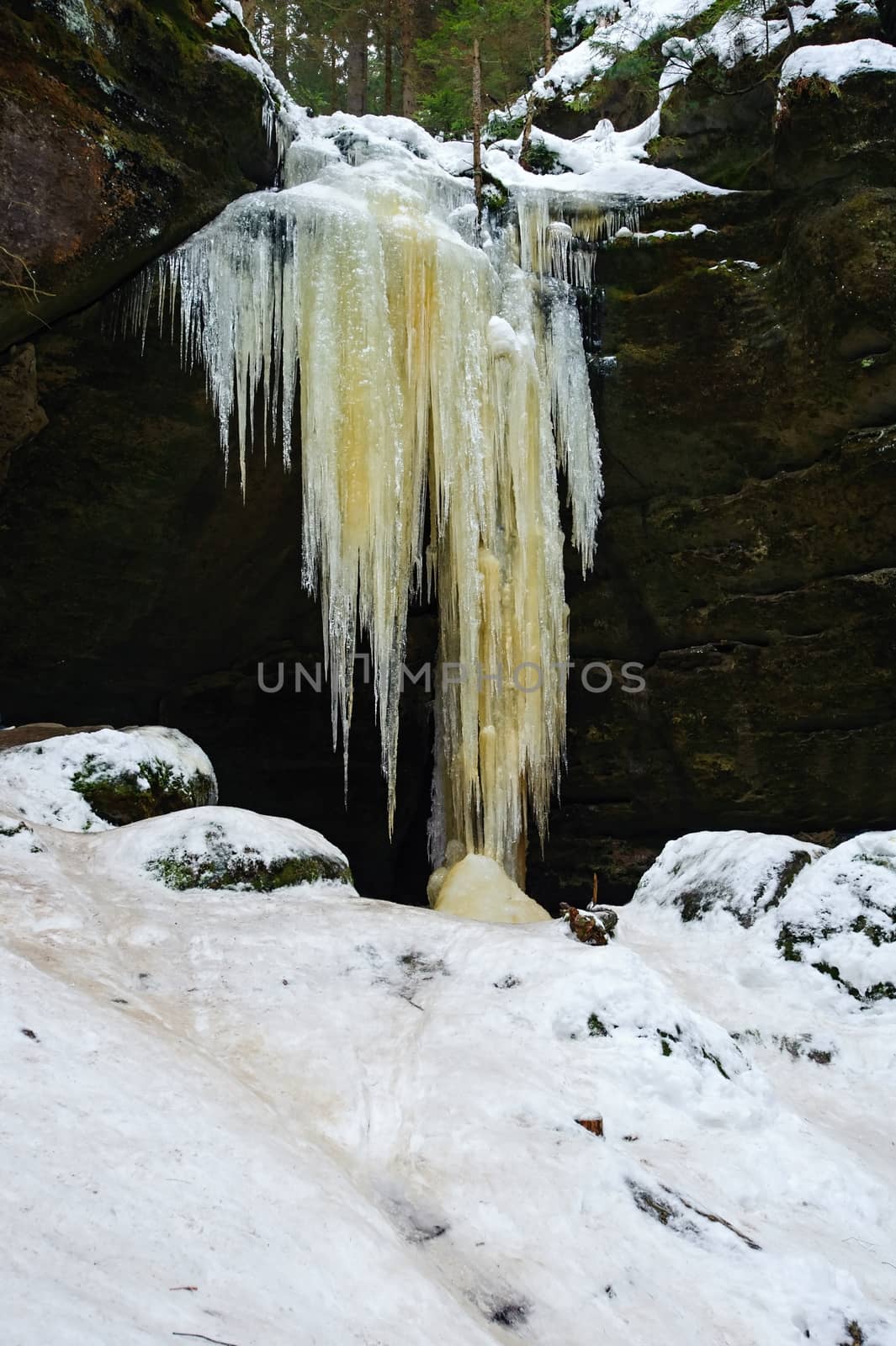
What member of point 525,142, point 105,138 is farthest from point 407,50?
point 105,138

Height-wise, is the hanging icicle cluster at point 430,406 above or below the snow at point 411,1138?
above

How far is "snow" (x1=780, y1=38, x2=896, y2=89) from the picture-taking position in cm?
752

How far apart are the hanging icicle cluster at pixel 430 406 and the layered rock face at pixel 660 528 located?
437mm

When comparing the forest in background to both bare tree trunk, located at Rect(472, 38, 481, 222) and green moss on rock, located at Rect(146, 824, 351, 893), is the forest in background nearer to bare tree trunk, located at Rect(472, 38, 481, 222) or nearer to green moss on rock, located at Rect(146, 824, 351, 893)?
bare tree trunk, located at Rect(472, 38, 481, 222)

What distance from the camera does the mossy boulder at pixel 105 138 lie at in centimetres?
613

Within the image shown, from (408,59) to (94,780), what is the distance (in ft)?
37.0

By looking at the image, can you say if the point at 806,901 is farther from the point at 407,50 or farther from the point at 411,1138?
the point at 407,50

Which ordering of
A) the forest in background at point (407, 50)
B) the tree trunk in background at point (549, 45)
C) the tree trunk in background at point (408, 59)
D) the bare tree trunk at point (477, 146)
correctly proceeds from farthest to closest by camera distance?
the tree trunk in background at point (408, 59), the tree trunk in background at point (549, 45), the forest in background at point (407, 50), the bare tree trunk at point (477, 146)

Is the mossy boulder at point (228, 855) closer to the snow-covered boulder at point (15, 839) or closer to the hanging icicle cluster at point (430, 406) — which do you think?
the snow-covered boulder at point (15, 839)

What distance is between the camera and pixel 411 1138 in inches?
98.7

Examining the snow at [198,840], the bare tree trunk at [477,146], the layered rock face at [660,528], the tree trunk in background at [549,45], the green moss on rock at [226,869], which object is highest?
the tree trunk in background at [549,45]

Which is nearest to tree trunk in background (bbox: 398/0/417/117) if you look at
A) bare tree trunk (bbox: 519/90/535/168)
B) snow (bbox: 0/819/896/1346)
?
bare tree trunk (bbox: 519/90/535/168)

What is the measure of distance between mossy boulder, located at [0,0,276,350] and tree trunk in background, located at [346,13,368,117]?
28.5ft

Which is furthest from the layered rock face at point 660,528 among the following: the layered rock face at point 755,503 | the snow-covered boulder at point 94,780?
the snow-covered boulder at point 94,780
